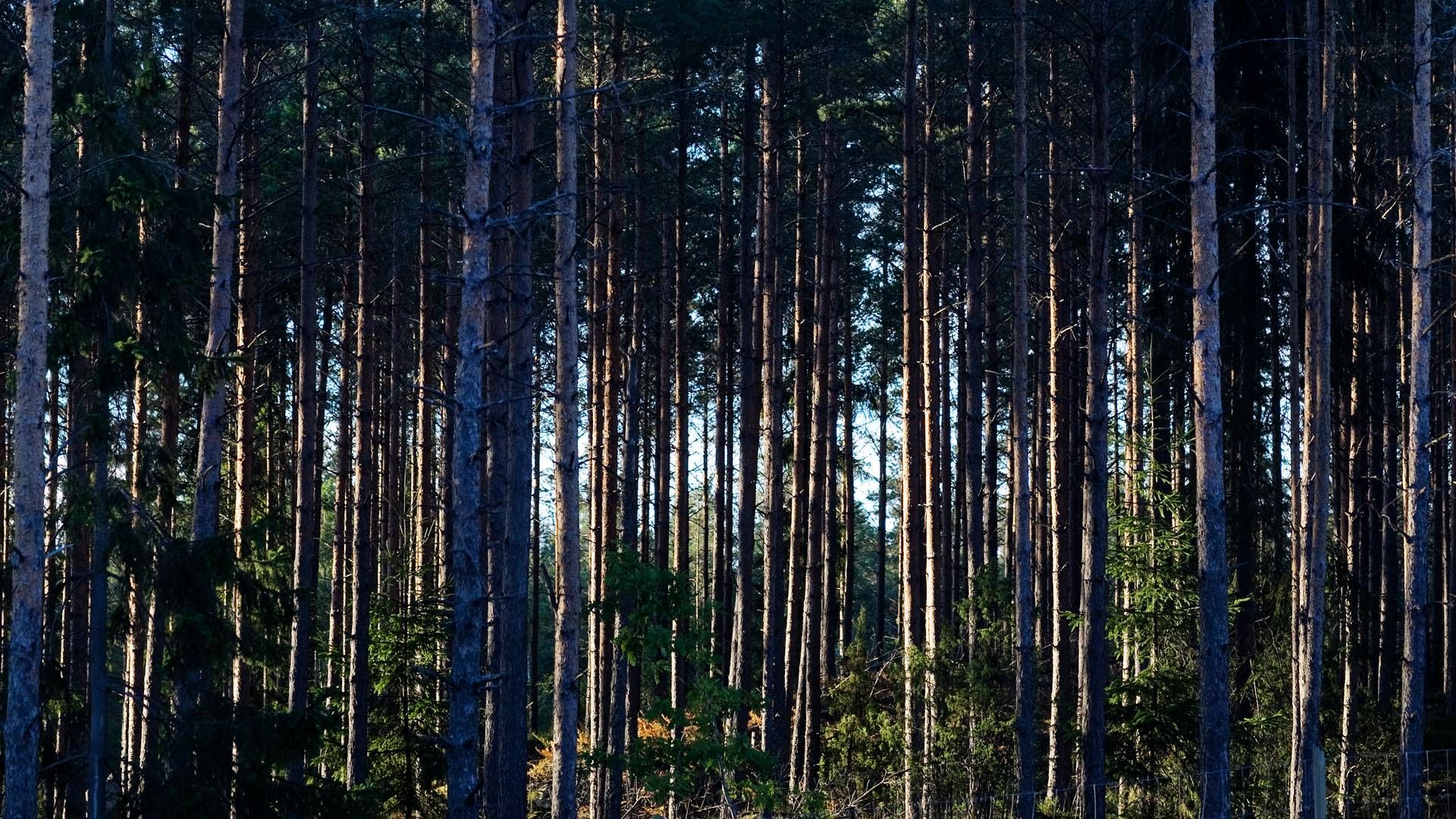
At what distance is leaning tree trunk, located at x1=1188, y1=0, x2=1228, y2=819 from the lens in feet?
39.2

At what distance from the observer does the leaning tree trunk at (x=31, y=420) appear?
10945 mm

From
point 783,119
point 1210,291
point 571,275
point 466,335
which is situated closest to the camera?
point 466,335

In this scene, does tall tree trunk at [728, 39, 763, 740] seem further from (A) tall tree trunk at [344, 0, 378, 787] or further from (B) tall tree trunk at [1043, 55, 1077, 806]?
(A) tall tree trunk at [344, 0, 378, 787]

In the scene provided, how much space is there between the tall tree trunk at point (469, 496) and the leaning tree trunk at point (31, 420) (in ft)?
10.8

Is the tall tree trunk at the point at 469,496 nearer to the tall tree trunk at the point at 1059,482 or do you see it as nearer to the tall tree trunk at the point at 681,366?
the tall tree trunk at the point at 1059,482

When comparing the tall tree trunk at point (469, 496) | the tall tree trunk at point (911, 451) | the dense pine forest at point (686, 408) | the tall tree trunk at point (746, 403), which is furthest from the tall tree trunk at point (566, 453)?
the tall tree trunk at point (746, 403)

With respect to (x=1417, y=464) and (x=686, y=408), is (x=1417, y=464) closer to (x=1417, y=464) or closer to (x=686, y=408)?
(x=1417, y=464)

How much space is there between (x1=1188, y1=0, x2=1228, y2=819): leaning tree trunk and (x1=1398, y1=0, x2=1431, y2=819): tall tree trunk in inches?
129

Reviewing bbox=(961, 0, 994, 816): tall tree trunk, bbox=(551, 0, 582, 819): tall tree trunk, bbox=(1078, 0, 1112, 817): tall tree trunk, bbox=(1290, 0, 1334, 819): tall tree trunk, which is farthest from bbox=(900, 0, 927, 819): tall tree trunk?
bbox=(1290, 0, 1334, 819): tall tree trunk

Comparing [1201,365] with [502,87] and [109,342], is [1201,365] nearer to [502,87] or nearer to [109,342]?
[502,87]

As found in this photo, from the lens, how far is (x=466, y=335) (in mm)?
11023

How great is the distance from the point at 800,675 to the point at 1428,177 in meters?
11.0

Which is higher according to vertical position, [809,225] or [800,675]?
[809,225]

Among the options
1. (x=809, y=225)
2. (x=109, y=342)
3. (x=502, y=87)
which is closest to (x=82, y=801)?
(x=109, y=342)
